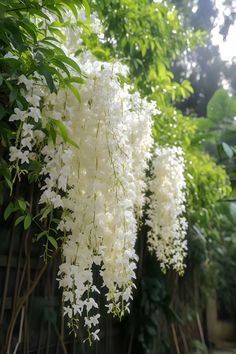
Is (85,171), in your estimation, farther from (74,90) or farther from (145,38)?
(145,38)

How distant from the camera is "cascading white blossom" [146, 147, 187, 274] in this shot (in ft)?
7.67

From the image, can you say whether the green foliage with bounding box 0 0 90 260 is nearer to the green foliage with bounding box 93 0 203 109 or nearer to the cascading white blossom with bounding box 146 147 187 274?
the green foliage with bounding box 93 0 203 109

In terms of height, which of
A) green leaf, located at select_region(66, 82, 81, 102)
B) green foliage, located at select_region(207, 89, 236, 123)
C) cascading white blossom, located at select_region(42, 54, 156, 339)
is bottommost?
cascading white blossom, located at select_region(42, 54, 156, 339)

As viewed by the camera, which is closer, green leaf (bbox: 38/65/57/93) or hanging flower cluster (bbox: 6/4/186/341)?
green leaf (bbox: 38/65/57/93)

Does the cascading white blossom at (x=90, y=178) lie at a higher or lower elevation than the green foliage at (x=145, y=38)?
lower

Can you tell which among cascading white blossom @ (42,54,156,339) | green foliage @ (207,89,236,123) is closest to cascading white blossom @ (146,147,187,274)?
cascading white blossom @ (42,54,156,339)

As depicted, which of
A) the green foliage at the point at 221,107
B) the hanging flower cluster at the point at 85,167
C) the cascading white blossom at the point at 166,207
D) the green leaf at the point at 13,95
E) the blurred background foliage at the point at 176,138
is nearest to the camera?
the green leaf at the point at 13,95

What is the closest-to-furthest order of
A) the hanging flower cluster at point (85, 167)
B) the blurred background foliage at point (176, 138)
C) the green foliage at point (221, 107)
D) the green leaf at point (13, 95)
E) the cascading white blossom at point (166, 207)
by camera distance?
1. the green leaf at point (13, 95)
2. the hanging flower cluster at point (85, 167)
3. the cascading white blossom at point (166, 207)
4. the blurred background foliage at point (176, 138)
5. the green foliage at point (221, 107)

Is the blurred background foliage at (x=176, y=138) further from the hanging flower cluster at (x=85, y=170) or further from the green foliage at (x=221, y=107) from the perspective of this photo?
the hanging flower cluster at (x=85, y=170)

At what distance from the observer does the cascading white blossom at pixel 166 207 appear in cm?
234

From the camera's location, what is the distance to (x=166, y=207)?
232 centimetres

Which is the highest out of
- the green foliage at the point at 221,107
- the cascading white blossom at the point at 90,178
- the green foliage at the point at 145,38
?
the green foliage at the point at 221,107

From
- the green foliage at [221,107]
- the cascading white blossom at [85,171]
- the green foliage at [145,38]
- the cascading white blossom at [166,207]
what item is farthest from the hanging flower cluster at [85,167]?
the green foliage at [221,107]

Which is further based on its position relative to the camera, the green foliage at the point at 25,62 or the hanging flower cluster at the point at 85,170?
Answer: the hanging flower cluster at the point at 85,170
